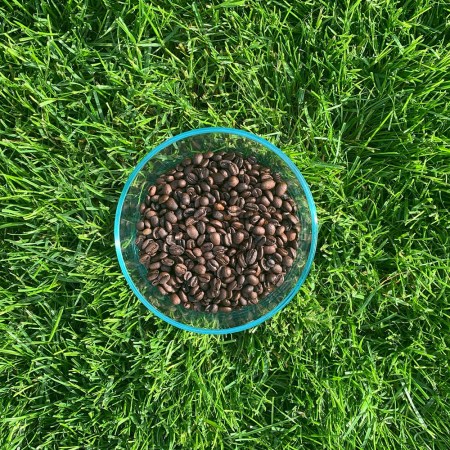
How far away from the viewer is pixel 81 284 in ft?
6.50

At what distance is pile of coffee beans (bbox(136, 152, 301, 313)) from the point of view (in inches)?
72.5

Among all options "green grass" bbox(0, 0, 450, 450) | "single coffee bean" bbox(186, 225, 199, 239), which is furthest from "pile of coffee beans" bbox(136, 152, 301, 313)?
"green grass" bbox(0, 0, 450, 450)

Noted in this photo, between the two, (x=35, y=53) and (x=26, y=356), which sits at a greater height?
(x=35, y=53)

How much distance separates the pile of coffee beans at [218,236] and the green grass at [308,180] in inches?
6.7

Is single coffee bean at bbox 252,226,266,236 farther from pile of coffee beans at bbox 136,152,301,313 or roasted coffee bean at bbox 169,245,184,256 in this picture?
roasted coffee bean at bbox 169,245,184,256

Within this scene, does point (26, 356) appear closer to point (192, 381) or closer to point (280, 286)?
point (192, 381)

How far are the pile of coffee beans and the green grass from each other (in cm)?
17

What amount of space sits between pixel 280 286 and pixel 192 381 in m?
0.48

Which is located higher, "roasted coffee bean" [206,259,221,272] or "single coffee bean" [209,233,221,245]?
"single coffee bean" [209,233,221,245]

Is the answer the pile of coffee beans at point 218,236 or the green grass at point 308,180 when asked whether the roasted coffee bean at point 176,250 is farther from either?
the green grass at point 308,180

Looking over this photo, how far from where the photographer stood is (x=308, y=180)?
1.97 m

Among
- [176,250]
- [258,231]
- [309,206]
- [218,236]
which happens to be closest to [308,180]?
[309,206]

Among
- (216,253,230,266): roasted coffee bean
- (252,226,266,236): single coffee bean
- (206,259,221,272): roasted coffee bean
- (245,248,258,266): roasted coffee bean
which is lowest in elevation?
(206,259,221,272): roasted coffee bean

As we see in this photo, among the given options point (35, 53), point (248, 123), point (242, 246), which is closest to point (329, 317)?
point (242, 246)
